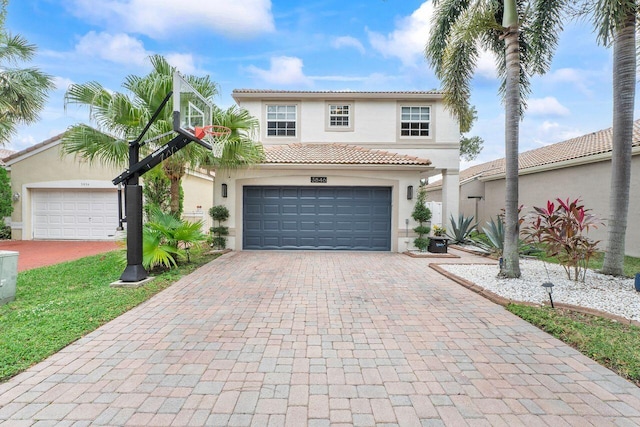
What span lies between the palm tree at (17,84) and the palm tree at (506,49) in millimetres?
13966

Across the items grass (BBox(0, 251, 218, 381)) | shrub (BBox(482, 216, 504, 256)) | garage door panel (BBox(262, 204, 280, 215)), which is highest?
garage door panel (BBox(262, 204, 280, 215))

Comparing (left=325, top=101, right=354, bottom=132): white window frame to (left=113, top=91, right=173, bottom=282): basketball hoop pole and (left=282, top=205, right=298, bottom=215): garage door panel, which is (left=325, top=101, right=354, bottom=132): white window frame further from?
(left=113, top=91, right=173, bottom=282): basketball hoop pole

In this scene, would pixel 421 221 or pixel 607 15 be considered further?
pixel 421 221

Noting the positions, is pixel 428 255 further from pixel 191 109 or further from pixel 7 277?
pixel 7 277

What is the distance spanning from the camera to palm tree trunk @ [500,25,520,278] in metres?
6.70

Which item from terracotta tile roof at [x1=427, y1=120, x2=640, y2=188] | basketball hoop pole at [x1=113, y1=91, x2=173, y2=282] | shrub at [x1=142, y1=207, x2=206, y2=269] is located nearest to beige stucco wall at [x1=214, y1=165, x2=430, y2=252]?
shrub at [x1=142, y1=207, x2=206, y2=269]

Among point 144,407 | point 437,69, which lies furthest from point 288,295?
point 437,69

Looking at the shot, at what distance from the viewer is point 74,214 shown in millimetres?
13875

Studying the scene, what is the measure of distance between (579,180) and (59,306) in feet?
54.2

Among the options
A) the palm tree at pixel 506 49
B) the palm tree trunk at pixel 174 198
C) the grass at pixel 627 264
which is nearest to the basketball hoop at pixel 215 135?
the palm tree trunk at pixel 174 198

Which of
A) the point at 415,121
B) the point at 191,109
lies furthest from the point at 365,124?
the point at 191,109

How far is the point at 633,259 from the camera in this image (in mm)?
9398

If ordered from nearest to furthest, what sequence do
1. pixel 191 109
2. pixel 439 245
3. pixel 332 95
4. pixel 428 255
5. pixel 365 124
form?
pixel 191 109, pixel 428 255, pixel 439 245, pixel 332 95, pixel 365 124

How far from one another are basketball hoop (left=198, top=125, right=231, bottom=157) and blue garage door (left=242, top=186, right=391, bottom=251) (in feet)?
11.5
